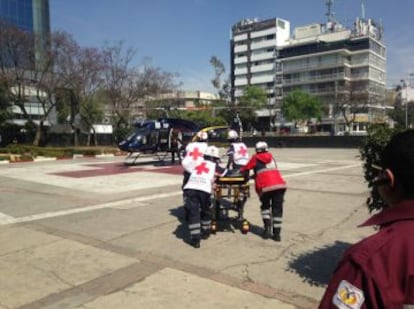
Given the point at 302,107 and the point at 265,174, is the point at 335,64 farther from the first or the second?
the point at 265,174

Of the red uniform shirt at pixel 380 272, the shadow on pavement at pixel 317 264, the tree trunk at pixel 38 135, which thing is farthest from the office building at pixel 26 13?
the red uniform shirt at pixel 380 272

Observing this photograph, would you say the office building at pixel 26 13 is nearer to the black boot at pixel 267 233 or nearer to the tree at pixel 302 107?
the tree at pixel 302 107

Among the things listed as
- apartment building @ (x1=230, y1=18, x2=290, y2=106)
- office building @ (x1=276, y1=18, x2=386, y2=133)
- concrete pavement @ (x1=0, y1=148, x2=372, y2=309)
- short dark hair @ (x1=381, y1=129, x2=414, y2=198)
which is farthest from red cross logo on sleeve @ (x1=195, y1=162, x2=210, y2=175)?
apartment building @ (x1=230, y1=18, x2=290, y2=106)

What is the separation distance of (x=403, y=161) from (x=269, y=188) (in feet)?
17.7

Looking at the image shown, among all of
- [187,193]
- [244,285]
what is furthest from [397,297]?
[187,193]

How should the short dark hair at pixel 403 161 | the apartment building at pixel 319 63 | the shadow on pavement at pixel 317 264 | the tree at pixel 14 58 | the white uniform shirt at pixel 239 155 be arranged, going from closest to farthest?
the short dark hair at pixel 403 161
the shadow on pavement at pixel 317 264
the white uniform shirt at pixel 239 155
the tree at pixel 14 58
the apartment building at pixel 319 63

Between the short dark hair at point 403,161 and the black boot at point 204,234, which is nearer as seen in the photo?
the short dark hair at point 403,161

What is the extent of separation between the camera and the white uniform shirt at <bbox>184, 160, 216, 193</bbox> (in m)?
6.81

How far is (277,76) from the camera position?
304 ft

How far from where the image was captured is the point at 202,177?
688 centimetres

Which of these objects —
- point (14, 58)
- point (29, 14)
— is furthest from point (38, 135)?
point (29, 14)

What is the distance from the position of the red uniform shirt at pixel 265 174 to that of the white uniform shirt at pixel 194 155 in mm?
923

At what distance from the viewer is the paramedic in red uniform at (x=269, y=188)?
690 centimetres

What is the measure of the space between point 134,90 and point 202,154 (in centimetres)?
3566
